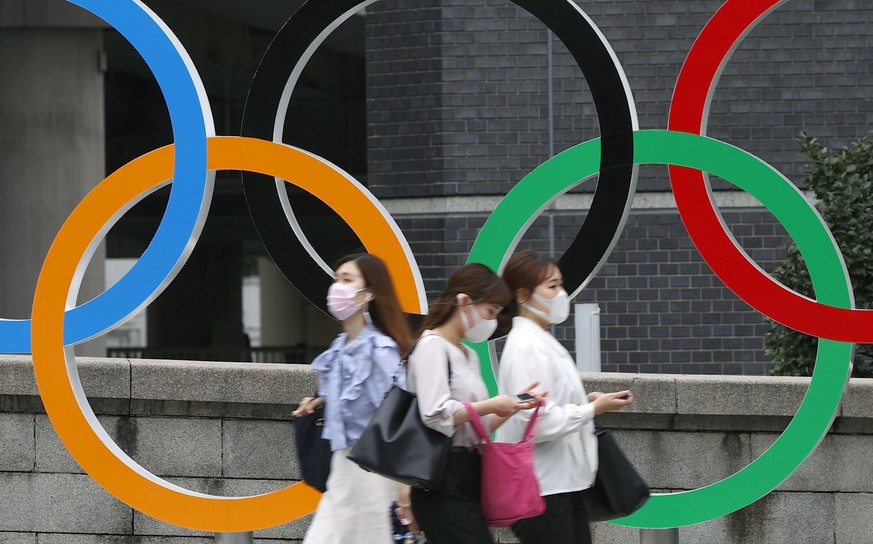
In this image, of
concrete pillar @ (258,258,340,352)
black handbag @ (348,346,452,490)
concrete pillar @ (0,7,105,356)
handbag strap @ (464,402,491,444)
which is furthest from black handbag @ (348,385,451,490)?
concrete pillar @ (258,258,340,352)

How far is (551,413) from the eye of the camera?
455 cm

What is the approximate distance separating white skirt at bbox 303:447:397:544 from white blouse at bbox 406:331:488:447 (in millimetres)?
509

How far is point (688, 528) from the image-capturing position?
6793mm

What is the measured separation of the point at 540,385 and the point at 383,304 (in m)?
0.77

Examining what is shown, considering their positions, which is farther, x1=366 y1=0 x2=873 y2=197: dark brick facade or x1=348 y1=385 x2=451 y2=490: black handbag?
x1=366 y1=0 x2=873 y2=197: dark brick facade

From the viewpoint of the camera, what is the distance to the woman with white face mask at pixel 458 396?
14.5 ft

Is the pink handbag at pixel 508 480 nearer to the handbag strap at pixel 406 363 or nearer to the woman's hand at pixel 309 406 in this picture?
the handbag strap at pixel 406 363

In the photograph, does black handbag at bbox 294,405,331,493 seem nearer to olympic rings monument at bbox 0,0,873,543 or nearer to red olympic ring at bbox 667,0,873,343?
olympic rings monument at bbox 0,0,873,543

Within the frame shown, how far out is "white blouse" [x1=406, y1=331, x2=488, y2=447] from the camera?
4.41 metres

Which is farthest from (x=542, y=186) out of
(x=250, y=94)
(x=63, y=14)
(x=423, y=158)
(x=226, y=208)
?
(x=226, y=208)

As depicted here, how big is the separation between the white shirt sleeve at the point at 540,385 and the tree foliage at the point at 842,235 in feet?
11.0

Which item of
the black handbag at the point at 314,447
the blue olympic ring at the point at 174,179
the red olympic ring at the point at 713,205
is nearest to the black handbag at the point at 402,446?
the black handbag at the point at 314,447

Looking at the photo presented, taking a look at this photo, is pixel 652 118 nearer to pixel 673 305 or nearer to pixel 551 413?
pixel 673 305

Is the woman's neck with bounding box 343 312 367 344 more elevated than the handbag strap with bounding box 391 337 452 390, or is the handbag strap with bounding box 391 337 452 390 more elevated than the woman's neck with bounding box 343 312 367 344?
the woman's neck with bounding box 343 312 367 344
